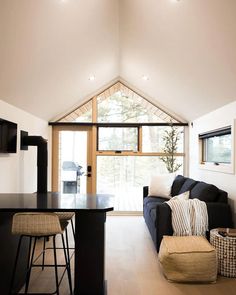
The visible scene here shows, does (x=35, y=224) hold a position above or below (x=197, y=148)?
below

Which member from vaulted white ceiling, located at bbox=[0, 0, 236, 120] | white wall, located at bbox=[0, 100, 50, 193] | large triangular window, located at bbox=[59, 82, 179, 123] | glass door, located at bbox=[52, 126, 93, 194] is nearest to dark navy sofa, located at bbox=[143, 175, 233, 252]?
vaulted white ceiling, located at bbox=[0, 0, 236, 120]

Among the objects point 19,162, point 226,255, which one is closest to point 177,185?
point 226,255

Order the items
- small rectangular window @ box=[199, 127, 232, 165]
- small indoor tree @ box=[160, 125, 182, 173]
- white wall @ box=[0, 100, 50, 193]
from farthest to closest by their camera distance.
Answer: small indoor tree @ box=[160, 125, 182, 173]
small rectangular window @ box=[199, 127, 232, 165]
white wall @ box=[0, 100, 50, 193]

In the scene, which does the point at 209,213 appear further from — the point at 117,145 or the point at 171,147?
the point at 117,145

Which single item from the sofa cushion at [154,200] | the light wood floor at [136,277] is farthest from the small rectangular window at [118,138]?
the light wood floor at [136,277]

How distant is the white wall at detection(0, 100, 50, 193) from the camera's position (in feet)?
12.0

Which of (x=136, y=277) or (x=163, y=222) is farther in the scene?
(x=163, y=222)

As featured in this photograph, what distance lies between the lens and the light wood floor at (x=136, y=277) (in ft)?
8.81

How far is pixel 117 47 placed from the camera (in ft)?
14.5

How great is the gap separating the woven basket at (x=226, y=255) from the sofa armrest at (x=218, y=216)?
43 centimetres

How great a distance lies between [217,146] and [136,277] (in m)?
2.64

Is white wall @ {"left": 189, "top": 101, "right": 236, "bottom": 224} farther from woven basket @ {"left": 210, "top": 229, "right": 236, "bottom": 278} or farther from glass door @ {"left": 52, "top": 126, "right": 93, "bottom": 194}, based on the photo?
glass door @ {"left": 52, "top": 126, "right": 93, "bottom": 194}

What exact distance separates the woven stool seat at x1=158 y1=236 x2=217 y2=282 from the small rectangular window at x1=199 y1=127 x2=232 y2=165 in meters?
1.64

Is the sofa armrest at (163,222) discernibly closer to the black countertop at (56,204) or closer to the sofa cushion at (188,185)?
the black countertop at (56,204)
